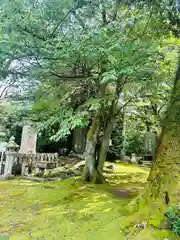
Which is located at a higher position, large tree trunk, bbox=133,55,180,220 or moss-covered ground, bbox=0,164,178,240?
large tree trunk, bbox=133,55,180,220

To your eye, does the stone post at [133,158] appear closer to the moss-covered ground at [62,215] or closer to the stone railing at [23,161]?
the stone railing at [23,161]

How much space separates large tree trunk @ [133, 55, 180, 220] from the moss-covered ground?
0.51 m

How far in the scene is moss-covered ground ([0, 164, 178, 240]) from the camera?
142 inches

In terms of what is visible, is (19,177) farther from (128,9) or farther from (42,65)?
(128,9)

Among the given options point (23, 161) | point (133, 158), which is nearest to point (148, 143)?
point (133, 158)

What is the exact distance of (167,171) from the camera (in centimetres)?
392

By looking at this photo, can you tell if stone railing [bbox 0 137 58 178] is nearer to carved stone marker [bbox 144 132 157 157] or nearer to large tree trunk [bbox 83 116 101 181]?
large tree trunk [bbox 83 116 101 181]

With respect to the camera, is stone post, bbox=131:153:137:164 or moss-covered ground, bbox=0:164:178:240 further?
stone post, bbox=131:153:137:164

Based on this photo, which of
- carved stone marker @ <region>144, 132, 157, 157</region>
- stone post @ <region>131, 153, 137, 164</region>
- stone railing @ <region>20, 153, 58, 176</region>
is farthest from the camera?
carved stone marker @ <region>144, 132, 157, 157</region>

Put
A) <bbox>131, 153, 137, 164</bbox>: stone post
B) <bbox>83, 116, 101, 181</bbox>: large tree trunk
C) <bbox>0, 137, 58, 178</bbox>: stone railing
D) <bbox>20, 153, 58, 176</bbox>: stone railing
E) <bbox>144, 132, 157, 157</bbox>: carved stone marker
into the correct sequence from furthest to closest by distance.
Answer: <bbox>144, 132, 157, 157</bbox>: carved stone marker
<bbox>131, 153, 137, 164</bbox>: stone post
<bbox>20, 153, 58, 176</bbox>: stone railing
<bbox>0, 137, 58, 178</bbox>: stone railing
<bbox>83, 116, 101, 181</bbox>: large tree trunk

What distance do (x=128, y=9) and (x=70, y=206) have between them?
5.25m

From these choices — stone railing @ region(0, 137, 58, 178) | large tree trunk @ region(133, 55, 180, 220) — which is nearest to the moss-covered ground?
large tree trunk @ region(133, 55, 180, 220)

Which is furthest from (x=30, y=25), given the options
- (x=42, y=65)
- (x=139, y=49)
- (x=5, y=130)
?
(x=5, y=130)

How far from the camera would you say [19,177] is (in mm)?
9000
